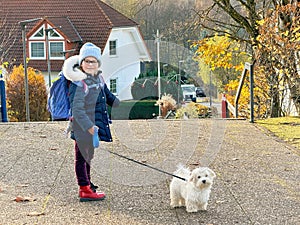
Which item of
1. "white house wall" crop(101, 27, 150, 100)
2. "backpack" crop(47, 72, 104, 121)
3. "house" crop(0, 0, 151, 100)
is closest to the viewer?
"backpack" crop(47, 72, 104, 121)

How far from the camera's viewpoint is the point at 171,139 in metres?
8.52

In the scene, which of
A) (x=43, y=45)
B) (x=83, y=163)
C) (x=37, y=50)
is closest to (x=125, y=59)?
(x=43, y=45)

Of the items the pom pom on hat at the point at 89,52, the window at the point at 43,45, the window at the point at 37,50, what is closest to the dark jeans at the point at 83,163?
the pom pom on hat at the point at 89,52

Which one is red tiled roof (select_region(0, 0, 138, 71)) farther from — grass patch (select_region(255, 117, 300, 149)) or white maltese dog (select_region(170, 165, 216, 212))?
white maltese dog (select_region(170, 165, 216, 212))

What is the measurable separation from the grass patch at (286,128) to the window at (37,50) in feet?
86.1

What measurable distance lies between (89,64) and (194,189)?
55.8 inches

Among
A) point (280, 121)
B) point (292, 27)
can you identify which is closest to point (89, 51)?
point (280, 121)

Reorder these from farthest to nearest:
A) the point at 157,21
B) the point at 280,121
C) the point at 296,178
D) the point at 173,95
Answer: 1. the point at 157,21
2. the point at 173,95
3. the point at 280,121
4. the point at 296,178

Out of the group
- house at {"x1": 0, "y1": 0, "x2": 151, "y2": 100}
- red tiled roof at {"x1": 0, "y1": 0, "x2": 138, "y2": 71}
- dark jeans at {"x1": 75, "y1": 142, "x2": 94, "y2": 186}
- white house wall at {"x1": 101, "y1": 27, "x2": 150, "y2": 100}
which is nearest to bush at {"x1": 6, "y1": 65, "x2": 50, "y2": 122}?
white house wall at {"x1": 101, "y1": 27, "x2": 150, "y2": 100}

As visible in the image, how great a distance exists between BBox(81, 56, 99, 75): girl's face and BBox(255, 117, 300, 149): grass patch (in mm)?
3574

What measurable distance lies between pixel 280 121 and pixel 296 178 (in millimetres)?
4061

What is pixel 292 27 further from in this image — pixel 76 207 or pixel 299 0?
pixel 76 207

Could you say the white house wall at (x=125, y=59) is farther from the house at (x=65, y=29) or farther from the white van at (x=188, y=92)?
the white van at (x=188, y=92)

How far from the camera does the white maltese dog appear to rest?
A: 16.0 ft
